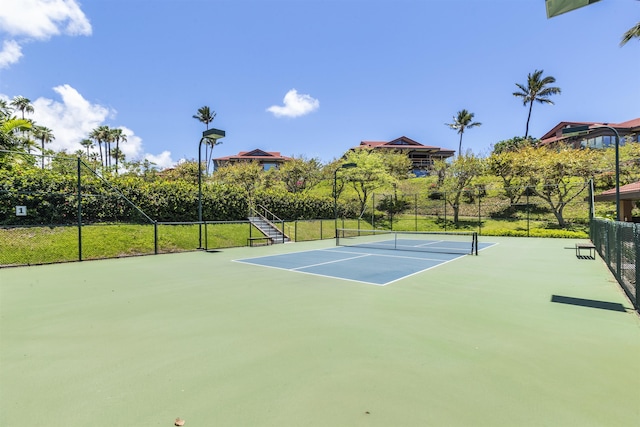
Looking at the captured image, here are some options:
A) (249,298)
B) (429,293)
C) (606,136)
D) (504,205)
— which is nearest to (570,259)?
(429,293)

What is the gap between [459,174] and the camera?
2986cm

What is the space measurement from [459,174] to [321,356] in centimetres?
2954

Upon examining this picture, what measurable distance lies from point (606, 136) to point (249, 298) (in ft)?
177

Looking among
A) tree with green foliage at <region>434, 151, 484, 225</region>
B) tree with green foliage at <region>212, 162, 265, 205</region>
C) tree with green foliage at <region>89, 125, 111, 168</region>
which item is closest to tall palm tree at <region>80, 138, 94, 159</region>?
tree with green foliage at <region>89, 125, 111, 168</region>

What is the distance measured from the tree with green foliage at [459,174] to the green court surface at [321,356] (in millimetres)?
23586

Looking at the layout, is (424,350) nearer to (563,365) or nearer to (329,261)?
(563,365)

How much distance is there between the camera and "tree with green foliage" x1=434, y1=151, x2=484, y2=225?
29016mm

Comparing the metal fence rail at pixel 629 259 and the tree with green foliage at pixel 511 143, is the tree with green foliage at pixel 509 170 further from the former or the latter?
the metal fence rail at pixel 629 259

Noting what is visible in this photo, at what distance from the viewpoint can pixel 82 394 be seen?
2848 mm

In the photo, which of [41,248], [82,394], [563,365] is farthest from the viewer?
[41,248]

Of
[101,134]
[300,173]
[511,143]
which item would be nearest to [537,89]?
[511,143]

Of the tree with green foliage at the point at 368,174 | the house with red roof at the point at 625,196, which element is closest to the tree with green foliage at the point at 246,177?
the tree with green foliage at the point at 368,174

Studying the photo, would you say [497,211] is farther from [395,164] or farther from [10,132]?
[10,132]

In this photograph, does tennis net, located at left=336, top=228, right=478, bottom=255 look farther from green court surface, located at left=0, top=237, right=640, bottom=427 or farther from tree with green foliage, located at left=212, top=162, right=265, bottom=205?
tree with green foliage, located at left=212, top=162, right=265, bottom=205
